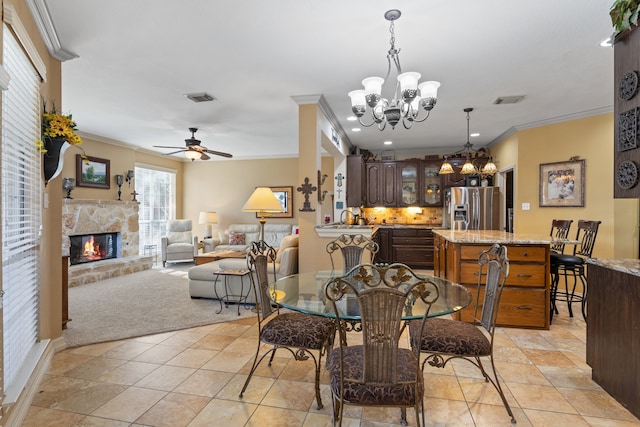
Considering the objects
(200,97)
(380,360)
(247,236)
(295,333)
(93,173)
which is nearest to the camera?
(380,360)

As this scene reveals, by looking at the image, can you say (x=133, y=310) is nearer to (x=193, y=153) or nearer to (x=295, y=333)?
(x=193, y=153)

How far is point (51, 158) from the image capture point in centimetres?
253

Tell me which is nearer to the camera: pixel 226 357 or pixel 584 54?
pixel 226 357

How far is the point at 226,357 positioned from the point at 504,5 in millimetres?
3277

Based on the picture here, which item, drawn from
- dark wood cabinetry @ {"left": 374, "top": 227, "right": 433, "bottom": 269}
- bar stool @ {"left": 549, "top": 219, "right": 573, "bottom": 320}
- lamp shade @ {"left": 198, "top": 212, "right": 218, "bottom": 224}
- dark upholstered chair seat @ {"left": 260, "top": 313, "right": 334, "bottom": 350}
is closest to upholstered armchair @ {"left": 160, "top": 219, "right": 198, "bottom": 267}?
lamp shade @ {"left": 198, "top": 212, "right": 218, "bottom": 224}

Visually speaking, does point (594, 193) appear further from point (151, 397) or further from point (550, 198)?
point (151, 397)

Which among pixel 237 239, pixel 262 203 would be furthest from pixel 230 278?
pixel 237 239

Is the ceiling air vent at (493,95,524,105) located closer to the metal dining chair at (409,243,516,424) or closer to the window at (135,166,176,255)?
the metal dining chair at (409,243,516,424)

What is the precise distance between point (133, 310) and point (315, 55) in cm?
348

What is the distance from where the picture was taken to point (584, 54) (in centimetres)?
294

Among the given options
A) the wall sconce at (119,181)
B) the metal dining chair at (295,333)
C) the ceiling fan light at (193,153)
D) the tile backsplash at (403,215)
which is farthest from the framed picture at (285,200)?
the metal dining chair at (295,333)

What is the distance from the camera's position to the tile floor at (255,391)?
1911 millimetres

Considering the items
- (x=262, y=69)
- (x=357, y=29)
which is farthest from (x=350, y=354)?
(x=262, y=69)

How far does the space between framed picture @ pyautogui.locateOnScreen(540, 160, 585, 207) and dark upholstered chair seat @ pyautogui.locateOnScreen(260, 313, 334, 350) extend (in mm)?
4469
